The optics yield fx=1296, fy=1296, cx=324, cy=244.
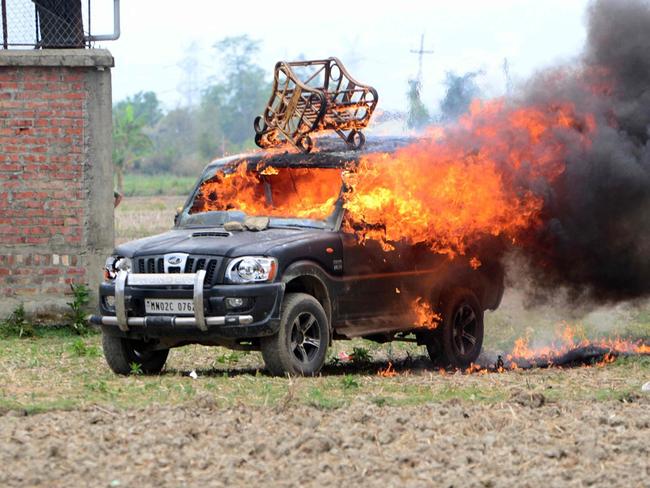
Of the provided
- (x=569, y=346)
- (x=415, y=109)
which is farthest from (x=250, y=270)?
(x=415, y=109)

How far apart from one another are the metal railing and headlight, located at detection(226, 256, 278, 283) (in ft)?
20.7

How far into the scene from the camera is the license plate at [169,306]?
1127 centimetres

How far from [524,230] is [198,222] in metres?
3.44

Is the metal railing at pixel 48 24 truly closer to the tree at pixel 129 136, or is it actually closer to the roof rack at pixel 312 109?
the roof rack at pixel 312 109

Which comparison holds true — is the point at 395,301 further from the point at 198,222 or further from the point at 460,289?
the point at 198,222

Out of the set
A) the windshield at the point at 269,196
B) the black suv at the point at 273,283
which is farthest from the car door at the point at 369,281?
the windshield at the point at 269,196

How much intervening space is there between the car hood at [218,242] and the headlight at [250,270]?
2.4 inches

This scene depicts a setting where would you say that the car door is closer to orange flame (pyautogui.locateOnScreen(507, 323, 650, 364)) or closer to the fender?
the fender

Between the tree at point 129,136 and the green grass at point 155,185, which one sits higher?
the tree at point 129,136

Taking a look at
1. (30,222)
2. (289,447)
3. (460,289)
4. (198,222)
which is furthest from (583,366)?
(30,222)

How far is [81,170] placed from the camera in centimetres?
1598

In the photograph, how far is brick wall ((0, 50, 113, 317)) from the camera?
626 inches

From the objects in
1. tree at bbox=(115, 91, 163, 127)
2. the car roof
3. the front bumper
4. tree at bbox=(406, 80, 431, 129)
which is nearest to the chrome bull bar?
the front bumper

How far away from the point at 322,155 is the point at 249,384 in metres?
2.80
